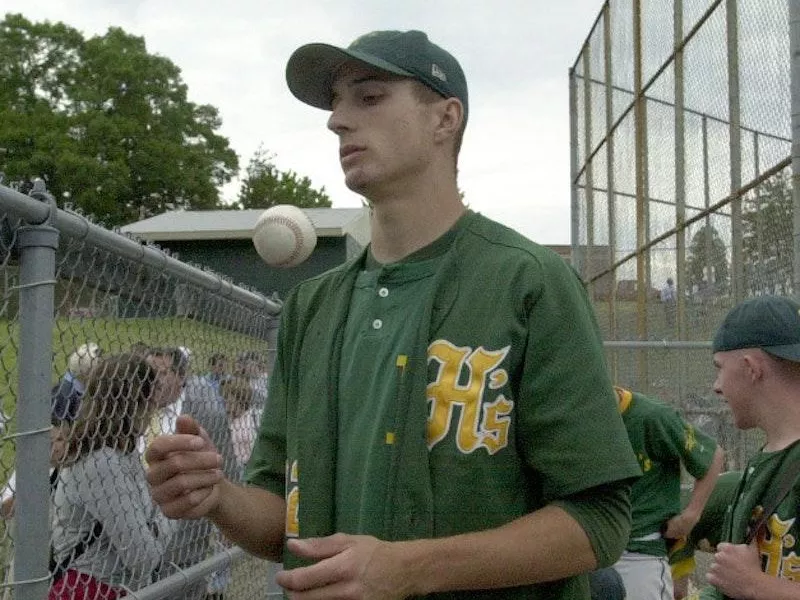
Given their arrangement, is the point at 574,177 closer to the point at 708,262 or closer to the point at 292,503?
the point at 708,262

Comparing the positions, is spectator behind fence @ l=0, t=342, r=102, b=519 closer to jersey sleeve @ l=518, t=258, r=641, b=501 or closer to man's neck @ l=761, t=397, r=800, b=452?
jersey sleeve @ l=518, t=258, r=641, b=501

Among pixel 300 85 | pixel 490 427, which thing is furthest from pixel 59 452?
pixel 490 427

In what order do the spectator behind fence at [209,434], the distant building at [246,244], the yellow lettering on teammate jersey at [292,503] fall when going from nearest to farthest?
the yellow lettering on teammate jersey at [292,503], the spectator behind fence at [209,434], the distant building at [246,244]

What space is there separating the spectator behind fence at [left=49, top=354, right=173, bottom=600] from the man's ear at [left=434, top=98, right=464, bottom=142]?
1.50m

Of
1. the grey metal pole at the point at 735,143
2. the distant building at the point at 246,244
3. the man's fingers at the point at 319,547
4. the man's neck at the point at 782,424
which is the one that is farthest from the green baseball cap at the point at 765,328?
the distant building at the point at 246,244

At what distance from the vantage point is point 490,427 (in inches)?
66.9

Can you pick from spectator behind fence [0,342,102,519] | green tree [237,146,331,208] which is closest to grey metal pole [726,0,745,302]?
spectator behind fence [0,342,102,519]

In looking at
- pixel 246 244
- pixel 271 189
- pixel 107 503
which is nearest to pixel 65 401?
pixel 107 503

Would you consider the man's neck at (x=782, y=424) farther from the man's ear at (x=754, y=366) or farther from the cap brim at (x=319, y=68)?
the cap brim at (x=319, y=68)

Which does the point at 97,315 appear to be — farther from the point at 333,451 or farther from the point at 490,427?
the point at 490,427

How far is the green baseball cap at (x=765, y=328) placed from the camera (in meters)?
3.00

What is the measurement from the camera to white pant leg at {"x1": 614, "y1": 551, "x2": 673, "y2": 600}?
4793 mm

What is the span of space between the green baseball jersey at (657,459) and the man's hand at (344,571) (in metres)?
3.29

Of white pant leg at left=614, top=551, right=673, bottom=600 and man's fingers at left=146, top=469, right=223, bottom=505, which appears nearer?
man's fingers at left=146, top=469, right=223, bottom=505
